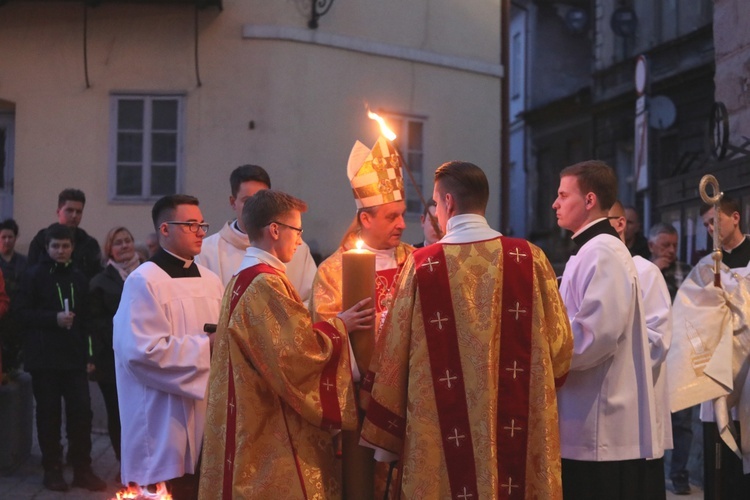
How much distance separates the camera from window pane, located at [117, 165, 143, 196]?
544 inches

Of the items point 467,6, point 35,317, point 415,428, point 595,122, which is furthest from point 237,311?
point 595,122

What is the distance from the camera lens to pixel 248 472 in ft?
14.3

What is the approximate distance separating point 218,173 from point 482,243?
31.9ft

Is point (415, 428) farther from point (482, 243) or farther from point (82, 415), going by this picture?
point (82, 415)

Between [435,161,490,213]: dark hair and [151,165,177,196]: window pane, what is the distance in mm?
9855

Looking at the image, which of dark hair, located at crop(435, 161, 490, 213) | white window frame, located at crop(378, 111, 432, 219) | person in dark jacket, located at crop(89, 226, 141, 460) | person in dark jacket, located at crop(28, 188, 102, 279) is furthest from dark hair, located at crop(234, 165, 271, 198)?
white window frame, located at crop(378, 111, 432, 219)

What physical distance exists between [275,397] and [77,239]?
16.3 feet

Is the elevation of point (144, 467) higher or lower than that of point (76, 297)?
lower

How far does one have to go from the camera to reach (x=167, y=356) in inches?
201

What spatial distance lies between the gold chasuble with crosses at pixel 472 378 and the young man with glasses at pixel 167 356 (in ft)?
4.20

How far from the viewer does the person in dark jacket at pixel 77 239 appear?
8.70 metres

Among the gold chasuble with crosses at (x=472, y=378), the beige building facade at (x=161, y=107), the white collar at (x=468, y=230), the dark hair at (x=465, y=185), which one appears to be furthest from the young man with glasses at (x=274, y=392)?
the beige building facade at (x=161, y=107)

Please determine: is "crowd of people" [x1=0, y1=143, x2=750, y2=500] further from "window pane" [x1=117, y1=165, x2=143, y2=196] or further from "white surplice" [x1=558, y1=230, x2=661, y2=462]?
"window pane" [x1=117, y1=165, x2=143, y2=196]

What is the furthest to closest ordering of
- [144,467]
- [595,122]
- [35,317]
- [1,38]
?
[595,122], [1,38], [35,317], [144,467]
